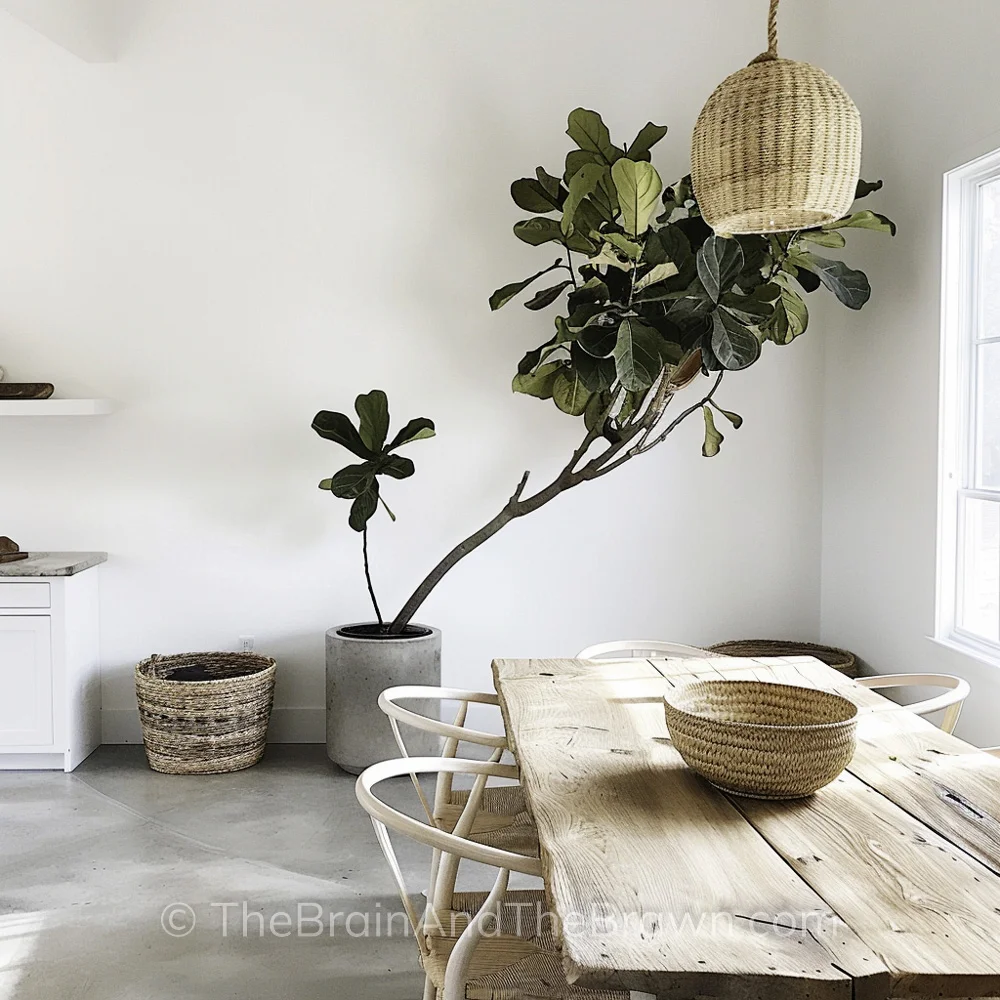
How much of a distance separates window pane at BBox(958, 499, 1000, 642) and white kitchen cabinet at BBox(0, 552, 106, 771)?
3.43 metres

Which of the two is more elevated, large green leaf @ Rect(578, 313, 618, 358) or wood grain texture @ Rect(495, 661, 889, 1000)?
large green leaf @ Rect(578, 313, 618, 358)

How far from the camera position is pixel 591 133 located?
4168 mm

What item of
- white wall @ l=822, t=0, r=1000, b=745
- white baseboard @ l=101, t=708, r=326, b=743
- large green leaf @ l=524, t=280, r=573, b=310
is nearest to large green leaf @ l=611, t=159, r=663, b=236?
large green leaf @ l=524, t=280, r=573, b=310

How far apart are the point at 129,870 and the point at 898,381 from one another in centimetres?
329

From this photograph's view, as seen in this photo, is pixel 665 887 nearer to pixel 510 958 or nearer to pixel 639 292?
pixel 510 958

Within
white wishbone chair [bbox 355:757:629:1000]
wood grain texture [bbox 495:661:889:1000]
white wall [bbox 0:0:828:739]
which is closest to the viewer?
wood grain texture [bbox 495:661:889:1000]

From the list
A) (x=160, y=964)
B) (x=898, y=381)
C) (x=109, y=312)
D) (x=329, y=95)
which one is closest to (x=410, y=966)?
(x=160, y=964)

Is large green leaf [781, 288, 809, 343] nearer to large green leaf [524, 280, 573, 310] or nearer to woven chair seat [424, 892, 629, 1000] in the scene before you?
large green leaf [524, 280, 573, 310]

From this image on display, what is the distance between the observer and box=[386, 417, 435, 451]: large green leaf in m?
4.21

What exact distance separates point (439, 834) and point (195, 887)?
183 cm

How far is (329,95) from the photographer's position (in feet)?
15.3

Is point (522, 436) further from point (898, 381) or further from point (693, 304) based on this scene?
point (898, 381)

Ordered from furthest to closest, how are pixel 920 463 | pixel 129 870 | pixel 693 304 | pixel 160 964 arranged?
pixel 920 463 < pixel 693 304 < pixel 129 870 < pixel 160 964

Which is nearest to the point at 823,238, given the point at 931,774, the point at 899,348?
the point at 899,348
